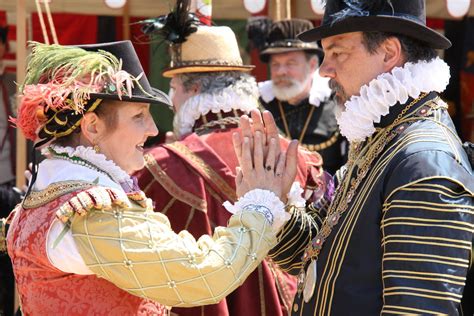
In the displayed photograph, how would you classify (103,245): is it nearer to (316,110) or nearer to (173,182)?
(173,182)

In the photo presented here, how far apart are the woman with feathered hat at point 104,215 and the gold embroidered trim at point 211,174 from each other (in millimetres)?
1121

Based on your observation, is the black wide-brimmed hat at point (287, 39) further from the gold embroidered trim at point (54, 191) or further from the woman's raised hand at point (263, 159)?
the gold embroidered trim at point (54, 191)

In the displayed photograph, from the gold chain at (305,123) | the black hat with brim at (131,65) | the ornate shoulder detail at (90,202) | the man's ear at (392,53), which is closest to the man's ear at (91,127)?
the black hat with brim at (131,65)

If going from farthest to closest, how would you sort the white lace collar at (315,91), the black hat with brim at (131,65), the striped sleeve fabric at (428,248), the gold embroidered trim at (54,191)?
the white lace collar at (315,91) → the black hat with brim at (131,65) → the gold embroidered trim at (54,191) → the striped sleeve fabric at (428,248)

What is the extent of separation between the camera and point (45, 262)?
2557 millimetres

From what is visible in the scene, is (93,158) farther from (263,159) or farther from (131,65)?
(263,159)

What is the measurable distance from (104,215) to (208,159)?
1536 millimetres

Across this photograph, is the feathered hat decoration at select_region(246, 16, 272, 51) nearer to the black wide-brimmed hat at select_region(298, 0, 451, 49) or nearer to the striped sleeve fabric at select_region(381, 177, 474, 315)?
the black wide-brimmed hat at select_region(298, 0, 451, 49)

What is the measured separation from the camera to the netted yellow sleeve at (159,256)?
2.47 metres

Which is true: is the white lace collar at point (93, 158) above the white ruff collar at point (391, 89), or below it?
below

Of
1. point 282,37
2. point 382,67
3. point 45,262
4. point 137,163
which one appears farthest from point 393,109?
point 282,37

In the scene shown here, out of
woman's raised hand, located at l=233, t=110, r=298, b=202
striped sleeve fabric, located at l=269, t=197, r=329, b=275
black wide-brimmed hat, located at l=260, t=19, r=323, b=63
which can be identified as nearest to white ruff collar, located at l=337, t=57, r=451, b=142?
woman's raised hand, located at l=233, t=110, r=298, b=202

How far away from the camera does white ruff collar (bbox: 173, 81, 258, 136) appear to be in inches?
164

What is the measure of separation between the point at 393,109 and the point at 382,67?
5.2 inches
